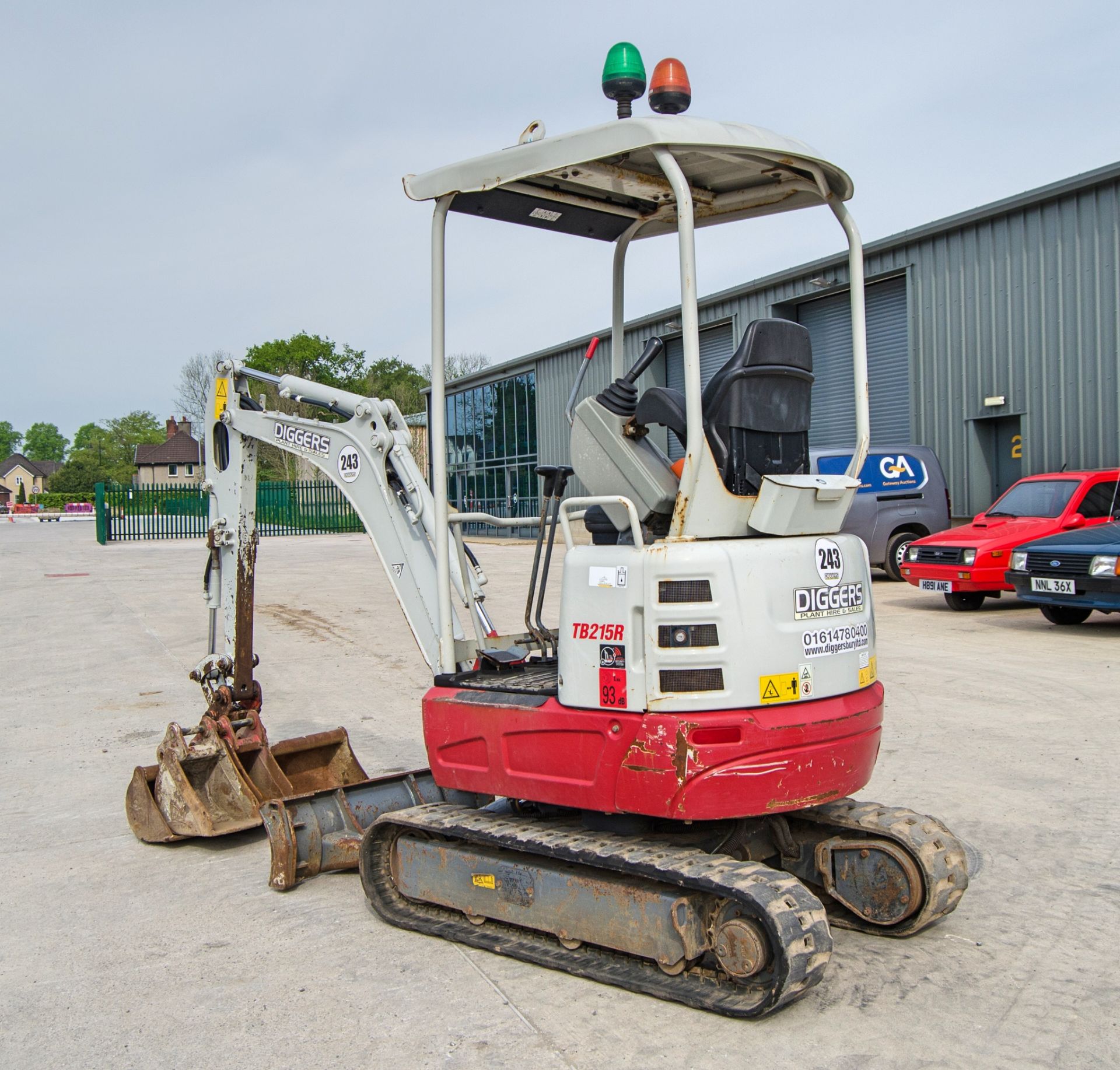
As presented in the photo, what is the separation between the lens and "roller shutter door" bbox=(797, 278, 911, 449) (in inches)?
849

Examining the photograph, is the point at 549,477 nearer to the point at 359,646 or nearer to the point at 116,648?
the point at 359,646

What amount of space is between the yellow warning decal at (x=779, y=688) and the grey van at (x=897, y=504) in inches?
546

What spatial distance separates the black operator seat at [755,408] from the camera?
13.2ft

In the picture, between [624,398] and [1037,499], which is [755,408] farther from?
[1037,499]

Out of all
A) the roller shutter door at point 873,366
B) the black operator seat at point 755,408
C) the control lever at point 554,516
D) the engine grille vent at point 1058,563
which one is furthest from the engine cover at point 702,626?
the roller shutter door at point 873,366

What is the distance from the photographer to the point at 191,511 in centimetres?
4075

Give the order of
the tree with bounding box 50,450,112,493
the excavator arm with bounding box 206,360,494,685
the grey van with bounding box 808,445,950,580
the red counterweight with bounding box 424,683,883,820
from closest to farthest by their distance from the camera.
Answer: the red counterweight with bounding box 424,683,883,820, the excavator arm with bounding box 206,360,494,685, the grey van with bounding box 808,445,950,580, the tree with bounding box 50,450,112,493

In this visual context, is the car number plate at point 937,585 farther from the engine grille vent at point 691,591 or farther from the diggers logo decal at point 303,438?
the engine grille vent at point 691,591

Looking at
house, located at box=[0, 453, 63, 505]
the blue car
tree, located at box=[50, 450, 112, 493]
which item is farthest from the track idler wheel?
house, located at box=[0, 453, 63, 505]

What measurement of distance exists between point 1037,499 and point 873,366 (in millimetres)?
8338

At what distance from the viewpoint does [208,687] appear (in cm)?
630

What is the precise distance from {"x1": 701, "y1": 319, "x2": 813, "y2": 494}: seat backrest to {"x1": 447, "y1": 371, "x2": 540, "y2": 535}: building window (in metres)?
29.0

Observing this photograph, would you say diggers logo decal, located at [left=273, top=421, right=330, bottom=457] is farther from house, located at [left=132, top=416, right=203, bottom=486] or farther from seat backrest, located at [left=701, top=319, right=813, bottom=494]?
house, located at [left=132, top=416, right=203, bottom=486]

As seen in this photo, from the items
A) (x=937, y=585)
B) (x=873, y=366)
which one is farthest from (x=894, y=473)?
(x=873, y=366)
